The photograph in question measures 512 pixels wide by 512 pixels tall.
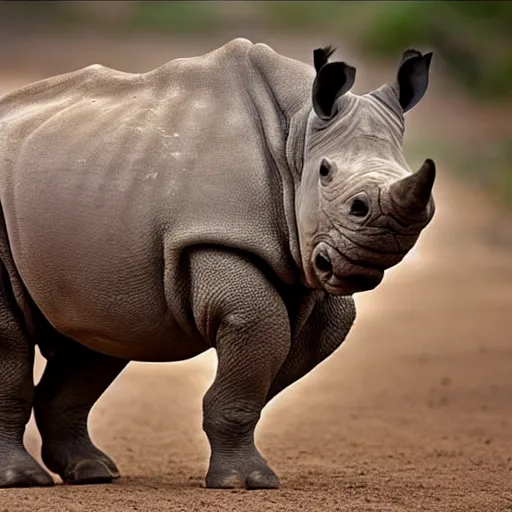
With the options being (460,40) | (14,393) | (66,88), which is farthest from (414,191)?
(460,40)

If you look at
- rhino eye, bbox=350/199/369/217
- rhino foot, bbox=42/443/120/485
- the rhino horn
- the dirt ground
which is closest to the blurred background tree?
the dirt ground

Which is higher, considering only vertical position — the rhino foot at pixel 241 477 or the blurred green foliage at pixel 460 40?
the blurred green foliage at pixel 460 40

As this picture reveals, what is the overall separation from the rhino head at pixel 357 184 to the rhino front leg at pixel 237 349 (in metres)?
0.27

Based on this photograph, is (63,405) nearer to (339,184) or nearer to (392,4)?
(339,184)

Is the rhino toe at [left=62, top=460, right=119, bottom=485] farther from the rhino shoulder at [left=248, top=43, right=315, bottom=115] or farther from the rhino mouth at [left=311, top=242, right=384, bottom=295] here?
the rhino shoulder at [left=248, top=43, right=315, bottom=115]

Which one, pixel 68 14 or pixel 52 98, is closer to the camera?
pixel 52 98

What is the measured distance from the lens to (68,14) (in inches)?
1435

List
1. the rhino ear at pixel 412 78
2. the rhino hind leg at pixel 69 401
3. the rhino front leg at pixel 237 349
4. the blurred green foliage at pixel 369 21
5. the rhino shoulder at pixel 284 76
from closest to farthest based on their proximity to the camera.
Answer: the rhino front leg at pixel 237 349
the rhino ear at pixel 412 78
the rhino shoulder at pixel 284 76
the rhino hind leg at pixel 69 401
the blurred green foliage at pixel 369 21

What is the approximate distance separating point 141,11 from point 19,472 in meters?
27.8

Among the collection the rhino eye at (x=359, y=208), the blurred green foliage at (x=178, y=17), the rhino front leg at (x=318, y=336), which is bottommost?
the rhino front leg at (x=318, y=336)

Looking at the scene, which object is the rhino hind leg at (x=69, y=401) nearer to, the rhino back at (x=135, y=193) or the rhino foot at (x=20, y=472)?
the rhino foot at (x=20, y=472)

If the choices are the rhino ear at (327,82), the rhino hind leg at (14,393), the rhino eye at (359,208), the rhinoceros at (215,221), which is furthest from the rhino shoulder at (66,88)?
the rhino eye at (359,208)

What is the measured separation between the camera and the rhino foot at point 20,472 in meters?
8.45

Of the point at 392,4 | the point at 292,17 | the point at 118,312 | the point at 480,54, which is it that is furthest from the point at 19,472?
the point at 292,17
